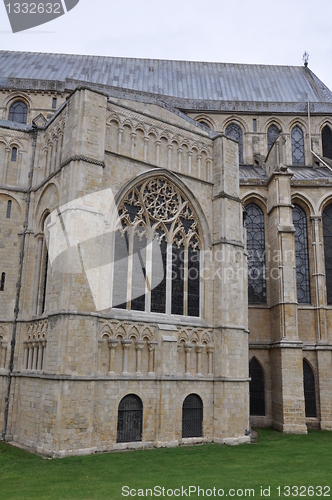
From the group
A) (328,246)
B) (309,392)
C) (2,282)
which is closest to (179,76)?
(328,246)

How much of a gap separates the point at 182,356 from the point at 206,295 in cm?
258

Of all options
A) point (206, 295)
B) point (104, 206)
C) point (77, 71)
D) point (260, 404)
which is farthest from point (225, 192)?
point (77, 71)

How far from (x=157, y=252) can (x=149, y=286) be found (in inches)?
55.8

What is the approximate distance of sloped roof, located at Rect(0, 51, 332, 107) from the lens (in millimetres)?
29109

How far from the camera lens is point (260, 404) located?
2164 cm

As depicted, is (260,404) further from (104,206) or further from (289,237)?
(104,206)

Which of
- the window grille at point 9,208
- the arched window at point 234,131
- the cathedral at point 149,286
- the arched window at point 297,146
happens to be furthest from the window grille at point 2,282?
the arched window at point 297,146

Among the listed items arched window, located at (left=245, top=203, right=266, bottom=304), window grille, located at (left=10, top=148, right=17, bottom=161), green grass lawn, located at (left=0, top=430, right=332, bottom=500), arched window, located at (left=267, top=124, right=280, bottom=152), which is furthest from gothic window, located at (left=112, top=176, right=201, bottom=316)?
arched window, located at (left=267, top=124, right=280, bottom=152)

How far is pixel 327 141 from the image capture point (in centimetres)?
2916

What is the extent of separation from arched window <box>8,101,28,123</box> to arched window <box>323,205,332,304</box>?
17.2 meters

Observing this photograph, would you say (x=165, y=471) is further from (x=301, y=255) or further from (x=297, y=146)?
(x=297, y=146)

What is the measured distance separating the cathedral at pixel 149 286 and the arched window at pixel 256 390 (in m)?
0.05

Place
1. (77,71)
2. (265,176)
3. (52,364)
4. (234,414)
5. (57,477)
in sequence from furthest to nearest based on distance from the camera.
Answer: (77,71), (265,176), (234,414), (52,364), (57,477)

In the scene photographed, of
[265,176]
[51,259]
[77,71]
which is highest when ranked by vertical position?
[77,71]
